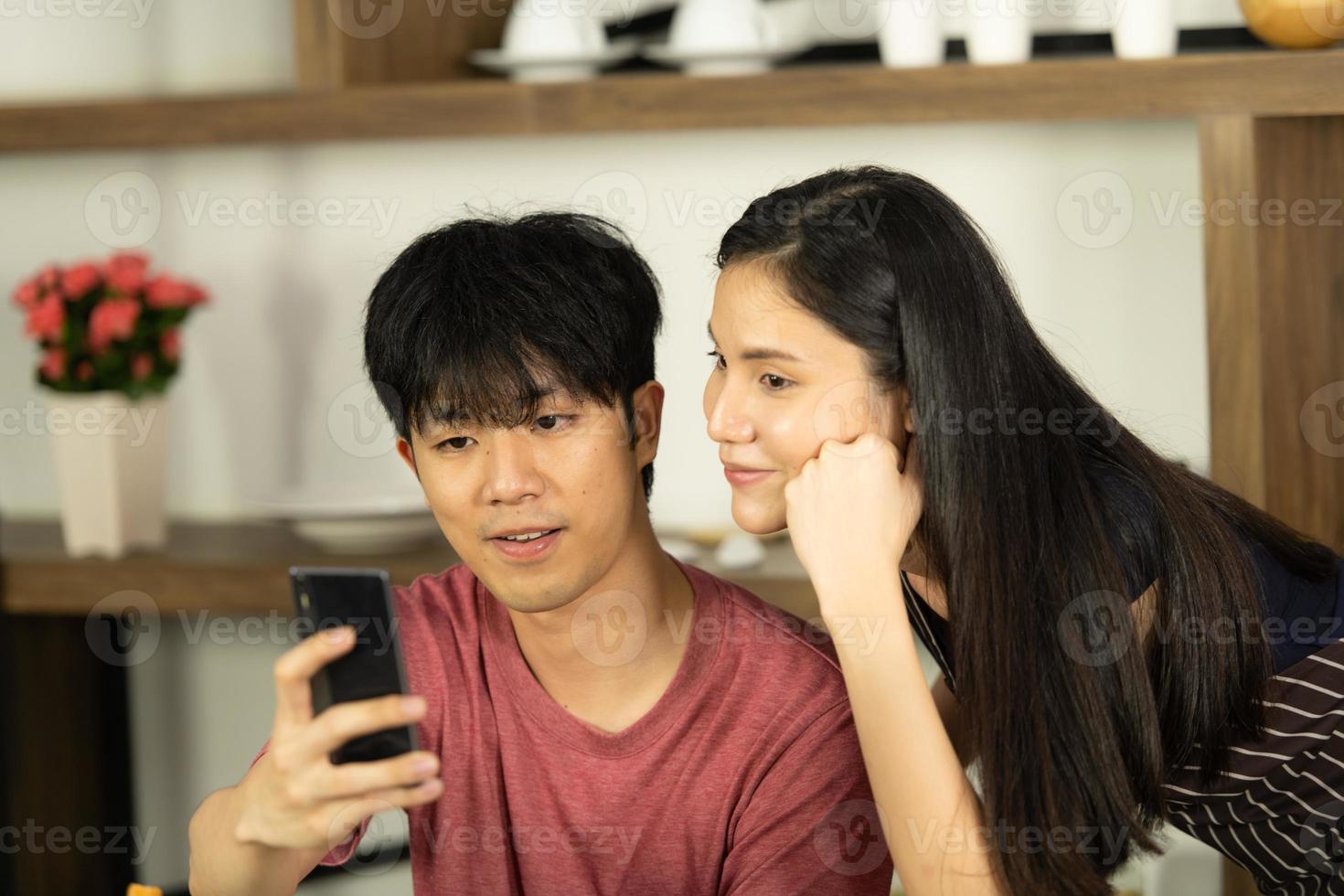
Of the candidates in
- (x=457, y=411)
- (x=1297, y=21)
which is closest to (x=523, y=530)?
(x=457, y=411)

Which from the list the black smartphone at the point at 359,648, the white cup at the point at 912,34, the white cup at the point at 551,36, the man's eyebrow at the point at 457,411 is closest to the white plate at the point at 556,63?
the white cup at the point at 551,36

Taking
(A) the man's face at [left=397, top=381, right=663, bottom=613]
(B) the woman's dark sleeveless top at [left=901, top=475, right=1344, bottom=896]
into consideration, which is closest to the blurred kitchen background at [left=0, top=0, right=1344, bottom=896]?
(B) the woman's dark sleeveless top at [left=901, top=475, right=1344, bottom=896]

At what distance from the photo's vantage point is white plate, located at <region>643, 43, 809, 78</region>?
1.98 metres

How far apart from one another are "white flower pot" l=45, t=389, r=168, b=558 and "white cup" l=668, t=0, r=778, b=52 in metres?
0.99

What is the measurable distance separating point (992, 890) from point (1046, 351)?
18.9 inches

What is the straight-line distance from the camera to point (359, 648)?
98 centimetres

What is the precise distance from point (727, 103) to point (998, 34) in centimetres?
36

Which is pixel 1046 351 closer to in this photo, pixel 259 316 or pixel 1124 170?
pixel 1124 170

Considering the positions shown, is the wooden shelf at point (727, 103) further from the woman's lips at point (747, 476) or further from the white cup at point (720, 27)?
the woman's lips at point (747, 476)

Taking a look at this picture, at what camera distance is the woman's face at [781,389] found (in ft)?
4.06

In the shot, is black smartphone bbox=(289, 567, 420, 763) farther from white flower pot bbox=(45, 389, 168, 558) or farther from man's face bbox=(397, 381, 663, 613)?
white flower pot bbox=(45, 389, 168, 558)

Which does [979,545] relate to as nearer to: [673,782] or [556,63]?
[673,782]

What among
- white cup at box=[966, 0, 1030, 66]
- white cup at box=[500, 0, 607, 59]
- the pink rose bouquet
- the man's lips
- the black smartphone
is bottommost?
the black smartphone

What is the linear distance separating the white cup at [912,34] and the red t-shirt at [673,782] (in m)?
0.90
